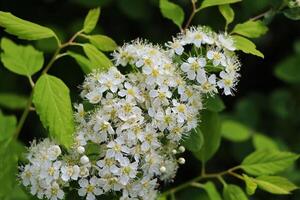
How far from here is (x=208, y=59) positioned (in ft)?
8.30

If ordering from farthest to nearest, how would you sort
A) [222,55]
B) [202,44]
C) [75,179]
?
1. [202,44]
2. [222,55]
3. [75,179]

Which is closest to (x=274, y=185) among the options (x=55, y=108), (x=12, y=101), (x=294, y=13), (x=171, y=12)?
(x=294, y=13)

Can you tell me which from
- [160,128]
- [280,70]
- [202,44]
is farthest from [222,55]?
[280,70]

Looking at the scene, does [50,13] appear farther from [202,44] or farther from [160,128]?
[160,128]

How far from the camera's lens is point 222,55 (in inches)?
98.5

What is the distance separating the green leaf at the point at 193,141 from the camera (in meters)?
2.64

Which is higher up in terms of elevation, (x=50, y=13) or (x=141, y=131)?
(x=50, y=13)

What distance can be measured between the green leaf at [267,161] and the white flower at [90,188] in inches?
32.3

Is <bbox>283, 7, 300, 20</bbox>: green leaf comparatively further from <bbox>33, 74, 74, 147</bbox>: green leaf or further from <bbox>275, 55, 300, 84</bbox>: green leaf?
<bbox>275, 55, 300, 84</bbox>: green leaf

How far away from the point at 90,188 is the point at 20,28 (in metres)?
0.73

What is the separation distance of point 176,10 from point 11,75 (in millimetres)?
2017

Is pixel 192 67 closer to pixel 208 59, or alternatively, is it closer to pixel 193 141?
pixel 208 59

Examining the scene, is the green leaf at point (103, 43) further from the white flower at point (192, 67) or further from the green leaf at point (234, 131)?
the green leaf at point (234, 131)

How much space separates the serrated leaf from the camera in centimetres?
280
